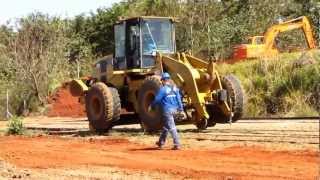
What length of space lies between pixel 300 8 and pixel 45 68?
700 inches

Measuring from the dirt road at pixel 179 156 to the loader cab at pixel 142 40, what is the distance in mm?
2386

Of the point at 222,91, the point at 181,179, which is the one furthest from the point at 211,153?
the point at 222,91

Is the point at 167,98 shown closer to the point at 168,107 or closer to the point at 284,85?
the point at 168,107

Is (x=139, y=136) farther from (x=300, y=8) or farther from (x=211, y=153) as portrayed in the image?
(x=300, y=8)

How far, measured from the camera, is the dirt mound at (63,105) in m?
39.2

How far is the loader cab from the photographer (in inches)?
823

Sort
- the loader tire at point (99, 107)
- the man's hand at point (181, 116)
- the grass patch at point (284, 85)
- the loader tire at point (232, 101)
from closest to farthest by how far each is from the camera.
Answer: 1. the man's hand at point (181, 116)
2. the loader tire at point (232, 101)
3. the loader tire at point (99, 107)
4. the grass patch at point (284, 85)

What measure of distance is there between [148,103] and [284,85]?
9956mm

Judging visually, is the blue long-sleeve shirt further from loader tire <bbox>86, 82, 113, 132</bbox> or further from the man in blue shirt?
loader tire <bbox>86, 82, 113, 132</bbox>

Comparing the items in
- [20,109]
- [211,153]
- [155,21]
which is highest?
[155,21]

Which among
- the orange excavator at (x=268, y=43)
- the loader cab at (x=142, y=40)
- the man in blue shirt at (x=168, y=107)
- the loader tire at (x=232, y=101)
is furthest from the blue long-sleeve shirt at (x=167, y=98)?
the orange excavator at (x=268, y=43)

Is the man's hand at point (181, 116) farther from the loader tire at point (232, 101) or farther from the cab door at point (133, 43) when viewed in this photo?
the cab door at point (133, 43)

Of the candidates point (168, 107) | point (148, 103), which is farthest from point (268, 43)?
point (168, 107)

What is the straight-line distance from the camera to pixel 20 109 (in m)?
40.4
